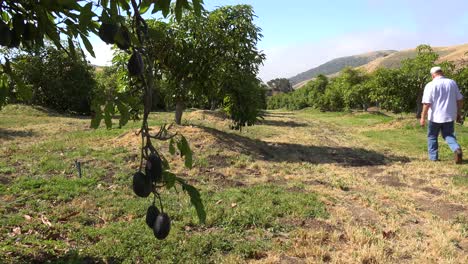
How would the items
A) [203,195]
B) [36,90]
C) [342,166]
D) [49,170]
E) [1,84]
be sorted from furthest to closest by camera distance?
[36,90]
[342,166]
[49,170]
[203,195]
[1,84]

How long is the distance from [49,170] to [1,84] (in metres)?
4.88

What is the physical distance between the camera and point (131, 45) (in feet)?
3.60

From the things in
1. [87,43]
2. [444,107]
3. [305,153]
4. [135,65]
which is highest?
[87,43]

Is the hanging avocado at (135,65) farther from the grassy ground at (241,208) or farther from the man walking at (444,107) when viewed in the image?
the man walking at (444,107)

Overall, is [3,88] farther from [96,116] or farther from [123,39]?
[123,39]

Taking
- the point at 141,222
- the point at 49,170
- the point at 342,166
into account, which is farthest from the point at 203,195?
the point at 342,166

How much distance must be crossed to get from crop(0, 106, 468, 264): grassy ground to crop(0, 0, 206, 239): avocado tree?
2.13 metres

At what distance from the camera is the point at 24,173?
6523 mm

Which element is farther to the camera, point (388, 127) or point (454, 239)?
point (388, 127)

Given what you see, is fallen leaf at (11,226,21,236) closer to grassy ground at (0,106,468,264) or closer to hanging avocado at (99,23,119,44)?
grassy ground at (0,106,468,264)

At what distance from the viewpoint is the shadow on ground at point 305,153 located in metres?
8.47

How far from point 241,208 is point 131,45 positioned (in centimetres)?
394

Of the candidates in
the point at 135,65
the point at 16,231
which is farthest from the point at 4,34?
the point at 16,231

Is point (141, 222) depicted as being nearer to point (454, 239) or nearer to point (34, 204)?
point (34, 204)
